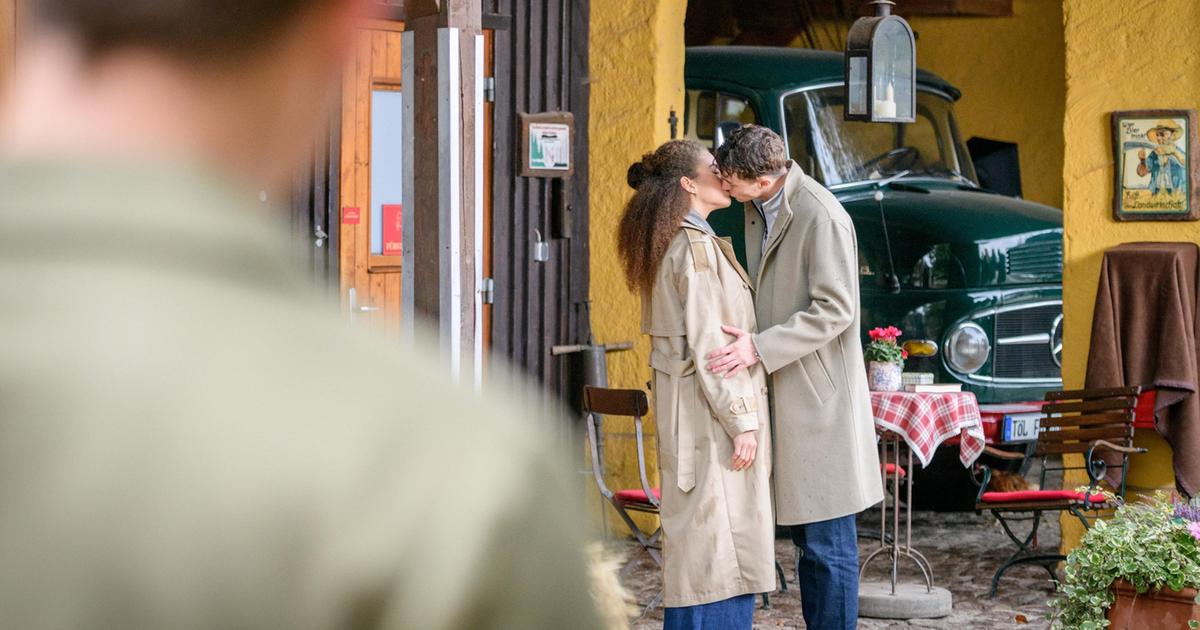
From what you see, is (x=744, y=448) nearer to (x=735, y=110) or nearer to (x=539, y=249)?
(x=539, y=249)

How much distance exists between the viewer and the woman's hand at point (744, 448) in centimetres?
460

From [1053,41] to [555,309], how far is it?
6432 millimetres

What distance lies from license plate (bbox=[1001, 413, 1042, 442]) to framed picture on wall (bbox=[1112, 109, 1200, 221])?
54.8 inches

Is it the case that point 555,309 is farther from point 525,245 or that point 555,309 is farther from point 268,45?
point 268,45

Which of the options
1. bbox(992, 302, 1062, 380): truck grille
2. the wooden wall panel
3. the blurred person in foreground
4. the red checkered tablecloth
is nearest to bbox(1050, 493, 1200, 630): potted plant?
the red checkered tablecloth

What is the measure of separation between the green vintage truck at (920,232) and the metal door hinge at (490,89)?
1.36 m

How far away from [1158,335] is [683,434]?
322 cm

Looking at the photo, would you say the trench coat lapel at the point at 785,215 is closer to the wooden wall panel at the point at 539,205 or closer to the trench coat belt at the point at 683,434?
the trench coat belt at the point at 683,434

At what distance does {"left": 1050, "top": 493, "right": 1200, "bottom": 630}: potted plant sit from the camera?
4762 mm

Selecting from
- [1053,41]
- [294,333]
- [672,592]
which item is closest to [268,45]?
[294,333]

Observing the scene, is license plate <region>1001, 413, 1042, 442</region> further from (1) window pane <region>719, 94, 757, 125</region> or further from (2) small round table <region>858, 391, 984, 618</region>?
(1) window pane <region>719, 94, 757, 125</region>

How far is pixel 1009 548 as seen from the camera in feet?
25.9

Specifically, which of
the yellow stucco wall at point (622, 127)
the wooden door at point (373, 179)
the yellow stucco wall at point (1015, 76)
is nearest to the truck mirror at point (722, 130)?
the yellow stucco wall at point (622, 127)

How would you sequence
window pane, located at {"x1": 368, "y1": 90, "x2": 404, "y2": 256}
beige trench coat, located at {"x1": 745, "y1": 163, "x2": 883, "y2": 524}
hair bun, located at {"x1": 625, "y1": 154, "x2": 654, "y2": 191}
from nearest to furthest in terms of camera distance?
beige trench coat, located at {"x1": 745, "y1": 163, "x2": 883, "y2": 524}, hair bun, located at {"x1": 625, "y1": 154, "x2": 654, "y2": 191}, window pane, located at {"x1": 368, "y1": 90, "x2": 404, "y2": 256}
